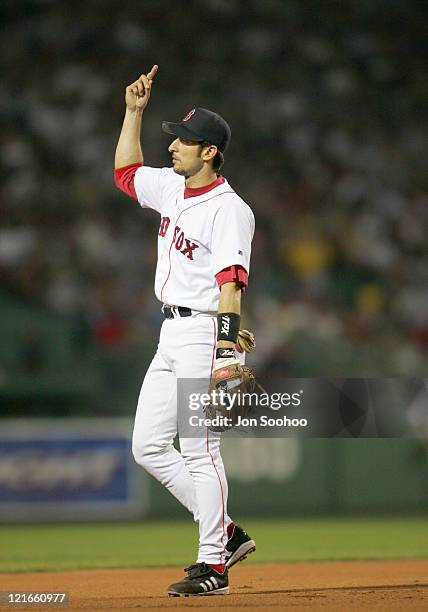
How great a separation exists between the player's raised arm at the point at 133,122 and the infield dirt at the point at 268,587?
1.87 metres

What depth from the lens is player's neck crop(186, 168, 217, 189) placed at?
173 inches

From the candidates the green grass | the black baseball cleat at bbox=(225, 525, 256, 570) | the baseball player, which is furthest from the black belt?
the green grass

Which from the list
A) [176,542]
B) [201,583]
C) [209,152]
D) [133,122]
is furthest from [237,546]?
[176,542]

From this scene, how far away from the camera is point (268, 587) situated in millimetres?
4707

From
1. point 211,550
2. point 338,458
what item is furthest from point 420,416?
point 211,550

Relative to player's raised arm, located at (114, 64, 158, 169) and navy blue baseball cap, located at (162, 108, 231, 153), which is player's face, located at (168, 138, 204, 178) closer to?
navy blue baseball cap, located at (162, 108, 231, 153)

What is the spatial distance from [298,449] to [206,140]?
576cm

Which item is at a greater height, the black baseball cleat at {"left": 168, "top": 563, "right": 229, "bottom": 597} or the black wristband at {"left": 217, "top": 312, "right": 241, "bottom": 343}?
the black wristband at {"left": 217, "top": 312, "right": 241, "bottom": 343}

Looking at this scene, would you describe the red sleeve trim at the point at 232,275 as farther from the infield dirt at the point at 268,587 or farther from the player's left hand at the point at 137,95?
the infield dirt at the point at 268,587

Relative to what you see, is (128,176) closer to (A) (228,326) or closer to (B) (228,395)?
(A) (228,326)

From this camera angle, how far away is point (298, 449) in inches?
382

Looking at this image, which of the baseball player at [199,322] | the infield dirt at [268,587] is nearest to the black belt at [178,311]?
the baseball player at [199,322]

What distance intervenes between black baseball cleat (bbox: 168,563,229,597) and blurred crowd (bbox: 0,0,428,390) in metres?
5.36

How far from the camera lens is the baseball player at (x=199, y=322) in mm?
4156
